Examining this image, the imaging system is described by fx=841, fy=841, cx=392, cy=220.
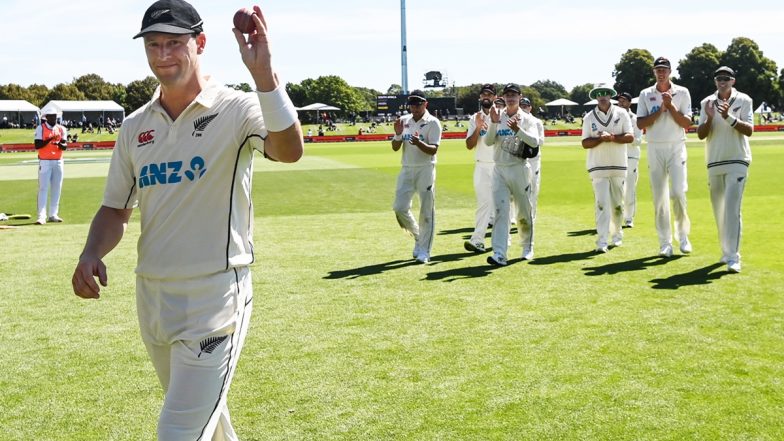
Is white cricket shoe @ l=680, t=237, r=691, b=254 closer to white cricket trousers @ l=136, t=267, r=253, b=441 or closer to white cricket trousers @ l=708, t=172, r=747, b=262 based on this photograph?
white cricket trousers @ l=708, t=172, r=747, b=262

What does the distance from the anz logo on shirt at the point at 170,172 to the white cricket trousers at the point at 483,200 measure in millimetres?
9480

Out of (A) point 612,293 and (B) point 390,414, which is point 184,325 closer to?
(B) point 390,414

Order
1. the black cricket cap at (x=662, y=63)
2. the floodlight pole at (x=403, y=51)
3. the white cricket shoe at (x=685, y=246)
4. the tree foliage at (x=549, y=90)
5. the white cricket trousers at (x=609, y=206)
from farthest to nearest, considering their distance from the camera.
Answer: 1. the tree foliage at (x=549, y=90)
2. the floodlight pole at (x=403, y=51)
3. the white cricket trousers at (x=609, y=206)
4. the white cricket shoe at (x=685, y=246)
5. the black cricket cap at (x=662, y=63)

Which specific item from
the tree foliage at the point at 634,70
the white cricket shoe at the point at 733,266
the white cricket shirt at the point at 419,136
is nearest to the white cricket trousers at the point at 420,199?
the white cricket shirt at the point at 419,136

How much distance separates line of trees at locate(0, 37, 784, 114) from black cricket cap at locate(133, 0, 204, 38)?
257 feet

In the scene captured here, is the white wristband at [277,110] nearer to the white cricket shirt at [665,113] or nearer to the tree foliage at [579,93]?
the white cricket shirt at [665,113]

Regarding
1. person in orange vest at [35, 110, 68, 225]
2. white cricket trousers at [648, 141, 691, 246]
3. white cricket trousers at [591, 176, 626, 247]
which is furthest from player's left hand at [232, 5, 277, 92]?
person in orange vest at [35, 110, 68, 225]

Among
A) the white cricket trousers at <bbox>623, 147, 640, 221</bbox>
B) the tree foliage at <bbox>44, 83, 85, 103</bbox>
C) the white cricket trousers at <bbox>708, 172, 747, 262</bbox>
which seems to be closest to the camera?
the white cricket trousers at <bbox>708, 172, 747, 262</bbox>

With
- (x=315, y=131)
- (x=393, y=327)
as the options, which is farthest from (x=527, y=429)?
(x=315, y=131)

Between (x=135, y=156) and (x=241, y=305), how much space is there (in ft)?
2.68

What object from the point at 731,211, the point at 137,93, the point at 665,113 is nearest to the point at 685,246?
the point at 731,211

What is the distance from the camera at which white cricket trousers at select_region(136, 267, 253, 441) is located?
11.4 ft

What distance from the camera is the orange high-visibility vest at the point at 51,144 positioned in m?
17.5

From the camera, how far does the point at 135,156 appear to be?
3752mm
